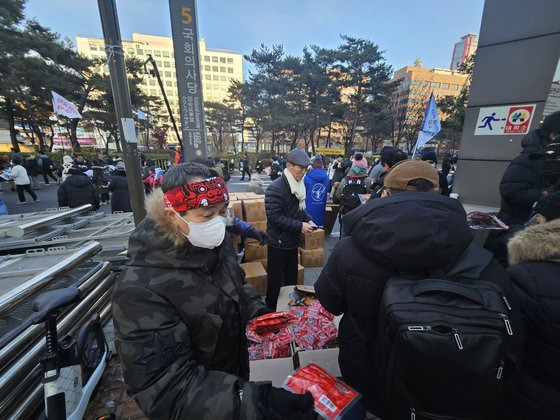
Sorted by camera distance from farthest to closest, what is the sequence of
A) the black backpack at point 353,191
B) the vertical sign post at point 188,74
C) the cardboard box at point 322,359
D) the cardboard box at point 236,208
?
the black backpack at point 353,191 → the cardboard box at point 236,208 → the vertical sign post at point 188,74 → the cardboard box at point 322,359

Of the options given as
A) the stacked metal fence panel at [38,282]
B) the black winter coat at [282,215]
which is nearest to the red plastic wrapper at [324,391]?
the black winter coat at [282,215]

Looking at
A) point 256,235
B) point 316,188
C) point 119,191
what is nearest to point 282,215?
point 256,235

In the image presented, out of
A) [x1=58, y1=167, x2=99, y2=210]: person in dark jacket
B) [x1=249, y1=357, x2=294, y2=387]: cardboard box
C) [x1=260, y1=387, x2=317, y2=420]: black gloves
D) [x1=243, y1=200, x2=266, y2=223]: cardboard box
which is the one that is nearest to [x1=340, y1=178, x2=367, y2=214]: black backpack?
[x1=243, y1=200, x2=266, y2=223]: cardboard box

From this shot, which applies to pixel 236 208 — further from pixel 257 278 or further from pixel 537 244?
pixel 537 244

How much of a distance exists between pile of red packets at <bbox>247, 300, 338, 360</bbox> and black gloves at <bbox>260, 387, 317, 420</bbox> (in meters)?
Result: 0.97

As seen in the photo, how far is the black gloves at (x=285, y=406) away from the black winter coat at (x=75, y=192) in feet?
21.0

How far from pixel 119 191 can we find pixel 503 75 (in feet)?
26.5

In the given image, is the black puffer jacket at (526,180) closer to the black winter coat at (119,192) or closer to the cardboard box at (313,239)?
the cardboard box at (313,239)

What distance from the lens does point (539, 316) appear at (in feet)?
3.70

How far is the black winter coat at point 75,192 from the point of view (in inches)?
216

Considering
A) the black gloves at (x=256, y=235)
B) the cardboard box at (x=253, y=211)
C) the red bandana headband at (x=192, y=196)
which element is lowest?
the cardboard box at (x=253, y=211)

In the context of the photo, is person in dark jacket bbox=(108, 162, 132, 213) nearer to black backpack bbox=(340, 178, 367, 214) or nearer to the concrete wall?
black backpack bbox=(340, 178, 367, 214)

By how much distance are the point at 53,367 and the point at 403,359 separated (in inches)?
74.5

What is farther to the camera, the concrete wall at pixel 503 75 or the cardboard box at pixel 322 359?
the concrete wall at pixel 503 75
